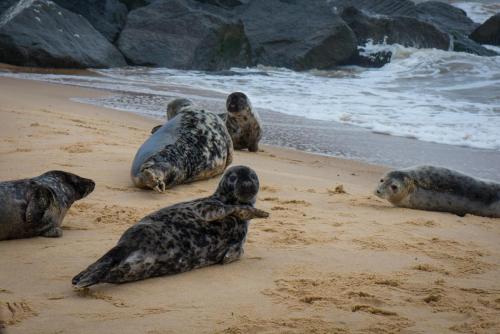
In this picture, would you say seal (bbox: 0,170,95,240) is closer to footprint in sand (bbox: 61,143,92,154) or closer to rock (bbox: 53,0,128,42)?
footprint in sand (bbox: 61,143,92,154)

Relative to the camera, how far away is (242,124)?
8492mm

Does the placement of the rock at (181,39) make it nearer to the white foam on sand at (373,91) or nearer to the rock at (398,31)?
the white foam on sand at (373,91)

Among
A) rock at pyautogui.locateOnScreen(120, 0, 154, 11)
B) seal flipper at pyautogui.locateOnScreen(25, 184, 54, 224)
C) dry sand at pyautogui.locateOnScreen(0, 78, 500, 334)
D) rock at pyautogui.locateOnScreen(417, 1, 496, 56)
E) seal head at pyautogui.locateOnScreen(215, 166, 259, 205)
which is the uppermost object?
rock at pyautogui.locateOnScreen(417, 1, 496, 56)

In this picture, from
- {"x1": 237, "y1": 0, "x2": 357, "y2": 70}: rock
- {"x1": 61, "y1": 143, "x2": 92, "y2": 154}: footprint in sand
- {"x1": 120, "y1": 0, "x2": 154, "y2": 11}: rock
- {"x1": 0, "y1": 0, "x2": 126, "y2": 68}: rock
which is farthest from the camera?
{"x1": 120, "y1": 0, "x2": 154, "y2": 11}: rock

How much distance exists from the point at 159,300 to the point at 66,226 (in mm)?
1390

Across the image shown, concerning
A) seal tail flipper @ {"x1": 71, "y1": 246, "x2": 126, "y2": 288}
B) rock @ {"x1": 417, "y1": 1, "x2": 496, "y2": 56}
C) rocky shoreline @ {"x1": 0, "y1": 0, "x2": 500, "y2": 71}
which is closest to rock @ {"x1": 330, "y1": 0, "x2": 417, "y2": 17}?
rock @ {"x1": 417, "y1": 1, "x2": 496, "y2": 56}

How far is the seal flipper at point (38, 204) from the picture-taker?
13.8ft

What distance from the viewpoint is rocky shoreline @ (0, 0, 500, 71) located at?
16.0 m

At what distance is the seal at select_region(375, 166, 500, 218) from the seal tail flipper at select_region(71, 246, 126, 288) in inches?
119

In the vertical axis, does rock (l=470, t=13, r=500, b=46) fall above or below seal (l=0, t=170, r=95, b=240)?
above

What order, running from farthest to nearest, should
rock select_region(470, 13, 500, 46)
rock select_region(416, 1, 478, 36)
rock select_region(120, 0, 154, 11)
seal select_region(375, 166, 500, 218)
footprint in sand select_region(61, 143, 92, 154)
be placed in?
rock select_region(416, 1, 478, 36) < rock select_region(470, 13, 500, 46) < rock select_region(120, 0, 154, 11) < footprint in sand select_region(61, 143, 92, 154) < seal select_region(375, 166, 500, 218)

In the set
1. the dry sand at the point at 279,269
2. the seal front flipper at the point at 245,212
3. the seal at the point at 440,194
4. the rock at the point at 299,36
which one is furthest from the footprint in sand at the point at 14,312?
the rock at the point at 299,36

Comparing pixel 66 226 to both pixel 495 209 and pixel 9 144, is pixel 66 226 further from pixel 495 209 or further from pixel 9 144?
pixel 495 209

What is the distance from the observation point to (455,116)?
36.9 feet
